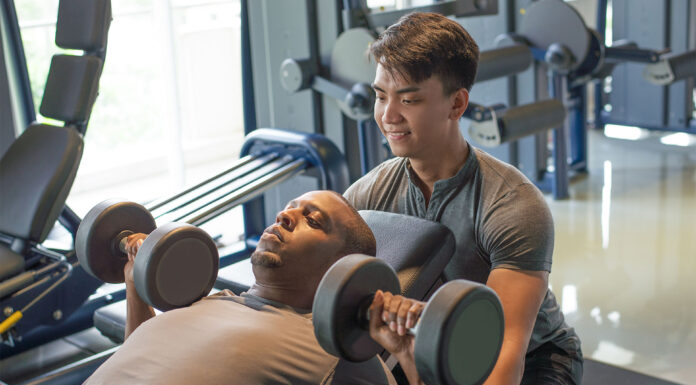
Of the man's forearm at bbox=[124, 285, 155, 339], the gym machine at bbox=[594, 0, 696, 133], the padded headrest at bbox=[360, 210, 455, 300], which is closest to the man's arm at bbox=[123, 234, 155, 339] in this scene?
the man's forearm at bbox=[124, 285, 155, 339]

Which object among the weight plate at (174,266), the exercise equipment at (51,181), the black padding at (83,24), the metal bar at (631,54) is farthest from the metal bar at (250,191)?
the metal bar at (631,54)

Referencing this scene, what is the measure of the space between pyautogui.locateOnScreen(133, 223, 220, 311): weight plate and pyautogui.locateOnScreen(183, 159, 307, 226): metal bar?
3.72ft

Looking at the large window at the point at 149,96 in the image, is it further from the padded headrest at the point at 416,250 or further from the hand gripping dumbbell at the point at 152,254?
the padded headrest at the point at 416,250

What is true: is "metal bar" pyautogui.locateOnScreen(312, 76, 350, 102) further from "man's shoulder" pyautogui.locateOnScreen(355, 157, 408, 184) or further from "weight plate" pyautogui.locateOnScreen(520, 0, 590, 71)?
"weight plate" pyautogui.locateOnScreen(520, 0, 590, 71)

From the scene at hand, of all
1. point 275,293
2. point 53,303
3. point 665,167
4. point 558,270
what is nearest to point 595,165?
point 665,167

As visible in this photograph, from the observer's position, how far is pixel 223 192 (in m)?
2.95

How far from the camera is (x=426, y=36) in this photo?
1.52 meters

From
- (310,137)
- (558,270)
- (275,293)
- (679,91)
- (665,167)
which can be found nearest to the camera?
(275,293)

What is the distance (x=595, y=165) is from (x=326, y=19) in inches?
102

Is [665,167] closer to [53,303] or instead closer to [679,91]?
[679,91]

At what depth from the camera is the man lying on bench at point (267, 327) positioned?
1267 mm

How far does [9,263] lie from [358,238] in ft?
4.55

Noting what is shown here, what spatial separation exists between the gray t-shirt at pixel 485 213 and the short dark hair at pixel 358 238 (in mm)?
171

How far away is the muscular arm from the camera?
137 cm
